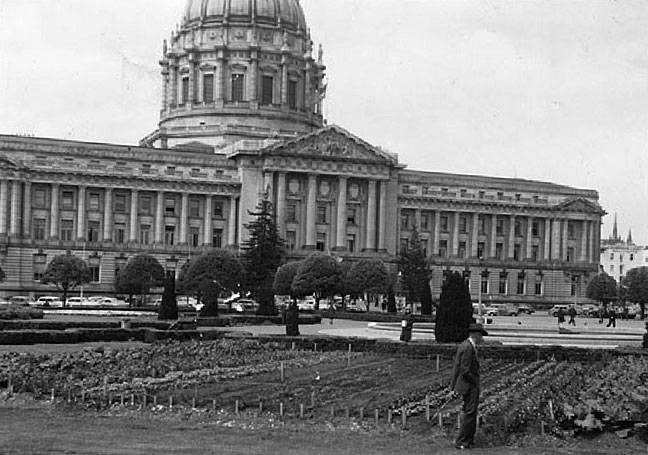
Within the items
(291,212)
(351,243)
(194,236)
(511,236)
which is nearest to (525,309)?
(511,236)

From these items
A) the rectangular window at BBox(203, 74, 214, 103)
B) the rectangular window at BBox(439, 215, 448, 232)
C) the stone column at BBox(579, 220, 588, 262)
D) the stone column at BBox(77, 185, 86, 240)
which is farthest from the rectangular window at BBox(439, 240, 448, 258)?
the stone column at BBox(77, 185, 86, 240)

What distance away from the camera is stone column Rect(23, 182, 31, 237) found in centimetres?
11944

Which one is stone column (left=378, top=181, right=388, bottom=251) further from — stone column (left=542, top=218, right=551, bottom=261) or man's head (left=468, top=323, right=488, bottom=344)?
man's head (left=468, top=323, right=488, bottom=344)

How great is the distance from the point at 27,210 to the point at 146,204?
13004 mm

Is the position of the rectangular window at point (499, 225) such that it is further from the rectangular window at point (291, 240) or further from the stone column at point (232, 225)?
the stone column at point (232, 225)

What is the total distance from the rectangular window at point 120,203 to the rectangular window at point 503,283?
4735 cm

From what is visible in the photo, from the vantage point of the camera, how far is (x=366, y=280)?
10231 centimetres

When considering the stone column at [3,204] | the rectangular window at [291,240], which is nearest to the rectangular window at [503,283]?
the rectangular window at [291,240]

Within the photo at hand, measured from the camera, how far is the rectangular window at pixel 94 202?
12369 cm

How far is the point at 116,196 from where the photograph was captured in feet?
409

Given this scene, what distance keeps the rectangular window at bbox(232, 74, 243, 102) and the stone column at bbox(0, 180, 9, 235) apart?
36018 mm

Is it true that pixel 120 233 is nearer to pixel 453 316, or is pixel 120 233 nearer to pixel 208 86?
pixel 208 86

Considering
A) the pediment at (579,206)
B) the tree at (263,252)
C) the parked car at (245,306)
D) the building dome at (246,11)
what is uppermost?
the building dome at (246,11)

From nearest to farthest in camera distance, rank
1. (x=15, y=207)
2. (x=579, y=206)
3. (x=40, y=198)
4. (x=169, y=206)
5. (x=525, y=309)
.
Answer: (x=15, y=207) < (x=40, y=198) < (x=169, y=206) < (x=525, y=309) < (x=579, y=206)
